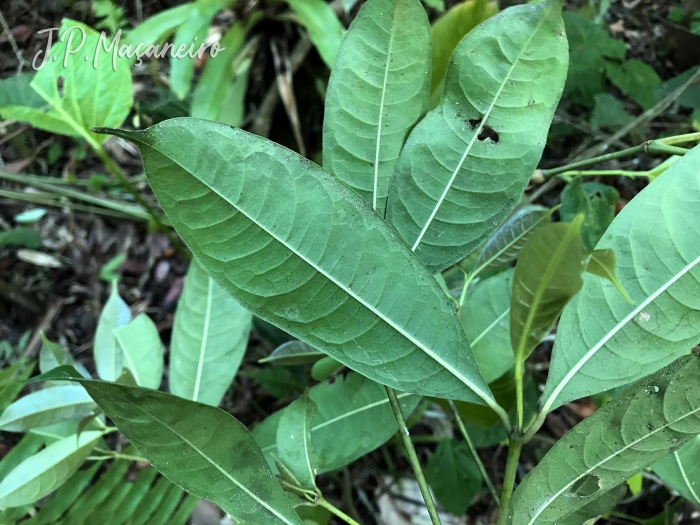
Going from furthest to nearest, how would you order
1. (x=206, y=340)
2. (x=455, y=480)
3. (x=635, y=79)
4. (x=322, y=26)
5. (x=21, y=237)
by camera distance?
1. (x=21, y=237)
2. (x=635, y=79)
3. (x=322, y=26)
4. (x=455, y=480)
5. (x=206, y=340)

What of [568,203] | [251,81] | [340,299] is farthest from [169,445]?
[251,81]

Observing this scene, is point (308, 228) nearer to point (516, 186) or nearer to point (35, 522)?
point (516, 186)

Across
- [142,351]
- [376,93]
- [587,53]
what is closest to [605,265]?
[376,93]

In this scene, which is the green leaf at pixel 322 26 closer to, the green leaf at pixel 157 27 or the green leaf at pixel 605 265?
the green leaf at pixel 157 27

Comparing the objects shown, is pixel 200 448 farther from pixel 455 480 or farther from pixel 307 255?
pixel 455 480

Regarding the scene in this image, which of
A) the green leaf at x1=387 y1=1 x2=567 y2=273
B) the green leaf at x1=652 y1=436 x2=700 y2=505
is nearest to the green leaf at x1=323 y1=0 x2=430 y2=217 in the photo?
the green leaf at x1=387 y1=1 x2=567 y2=273
